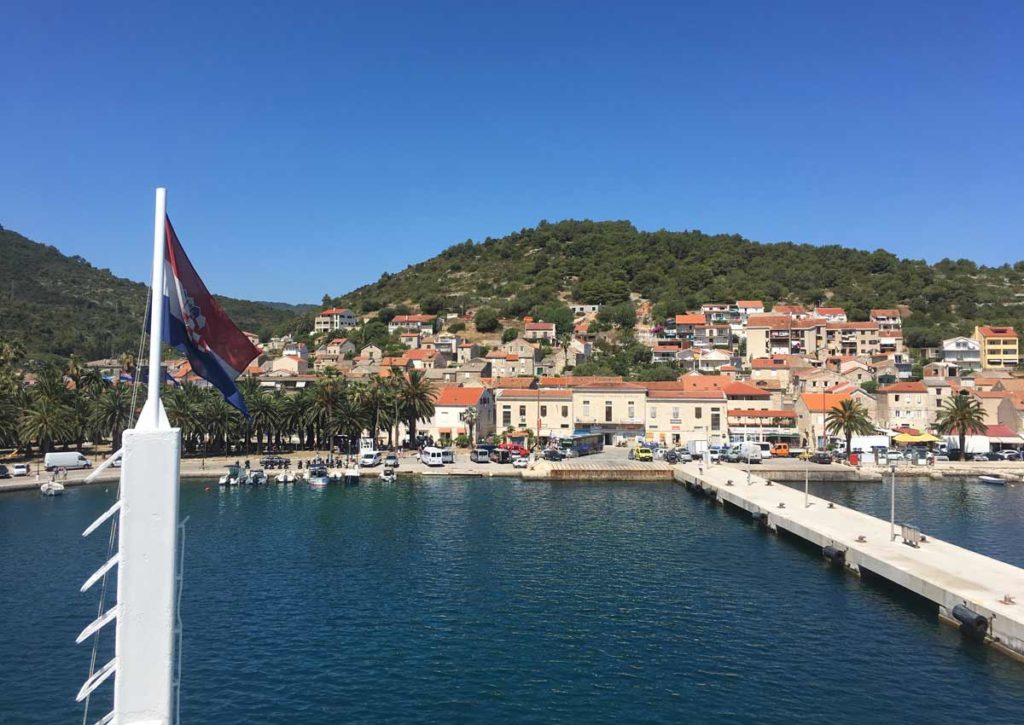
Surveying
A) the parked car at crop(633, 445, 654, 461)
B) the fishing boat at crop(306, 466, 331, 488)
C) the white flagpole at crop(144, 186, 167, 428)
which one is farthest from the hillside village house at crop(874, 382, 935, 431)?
the white flagpole at crop(144, 186, 167, 428)

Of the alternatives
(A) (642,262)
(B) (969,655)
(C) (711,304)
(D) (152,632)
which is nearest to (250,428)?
(B) (969,655)

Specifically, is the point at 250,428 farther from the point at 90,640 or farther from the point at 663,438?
the point at 90,640


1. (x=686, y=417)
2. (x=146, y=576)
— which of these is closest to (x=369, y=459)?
(x=686, y=417)

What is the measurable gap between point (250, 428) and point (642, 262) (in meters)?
141

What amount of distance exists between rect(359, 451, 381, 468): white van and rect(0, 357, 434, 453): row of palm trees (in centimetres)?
442

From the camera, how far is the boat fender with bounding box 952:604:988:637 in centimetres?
2394

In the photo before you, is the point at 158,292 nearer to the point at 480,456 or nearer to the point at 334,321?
the point at 480,456

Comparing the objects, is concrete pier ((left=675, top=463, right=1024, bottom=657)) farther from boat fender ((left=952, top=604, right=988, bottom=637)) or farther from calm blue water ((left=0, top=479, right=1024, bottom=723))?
calm blue water ((left=0, top=479, right=1024, bottom=723))

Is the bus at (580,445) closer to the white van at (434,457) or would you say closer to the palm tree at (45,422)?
the white van at (434,457)

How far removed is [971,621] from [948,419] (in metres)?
48.5

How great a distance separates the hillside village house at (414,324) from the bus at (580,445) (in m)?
87.5

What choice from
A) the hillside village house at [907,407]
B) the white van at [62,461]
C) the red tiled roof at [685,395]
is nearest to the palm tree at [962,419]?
the hillside village house at [907,407]

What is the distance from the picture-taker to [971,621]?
24.0 m

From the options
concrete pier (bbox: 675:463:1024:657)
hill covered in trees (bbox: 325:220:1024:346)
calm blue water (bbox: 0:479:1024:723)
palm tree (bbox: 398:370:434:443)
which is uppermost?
hill covered in trees (bbox: 325:220:1024:346)
